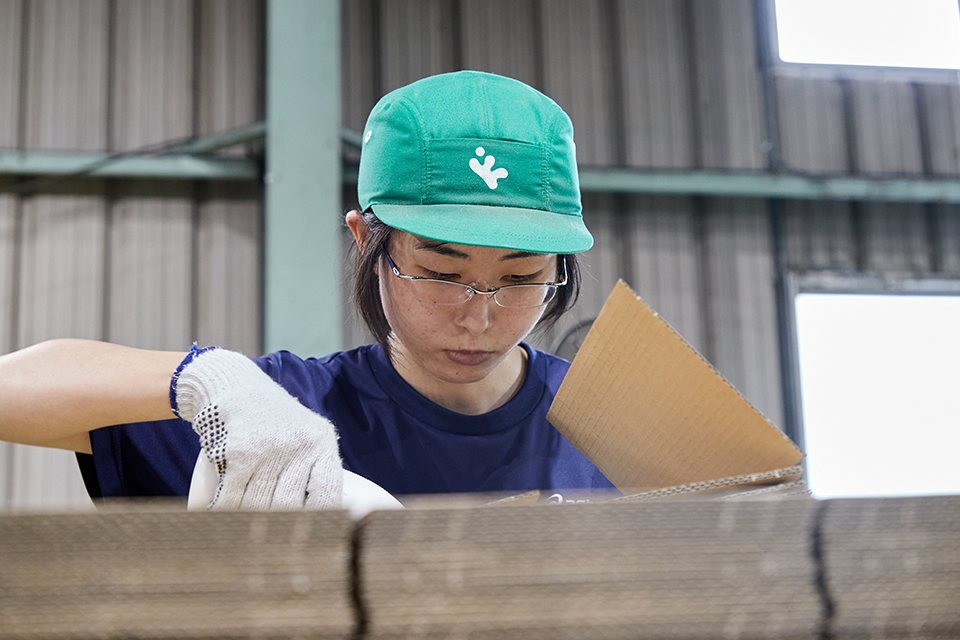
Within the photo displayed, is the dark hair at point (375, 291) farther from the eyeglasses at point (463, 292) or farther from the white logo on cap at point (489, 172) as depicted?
the white logo on cap at point (489, 172)

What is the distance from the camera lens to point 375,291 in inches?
43.6

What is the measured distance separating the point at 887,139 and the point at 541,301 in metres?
4.15

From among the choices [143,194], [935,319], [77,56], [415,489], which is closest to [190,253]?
[143,194]

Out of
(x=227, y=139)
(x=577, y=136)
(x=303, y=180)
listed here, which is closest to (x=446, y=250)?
(x=303, y=180)

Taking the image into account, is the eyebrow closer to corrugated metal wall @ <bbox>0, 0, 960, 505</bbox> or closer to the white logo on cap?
the white logo on cap

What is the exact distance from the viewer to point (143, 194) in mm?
3750

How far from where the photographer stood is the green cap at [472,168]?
33.2 inches

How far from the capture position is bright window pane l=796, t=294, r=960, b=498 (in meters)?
3.91

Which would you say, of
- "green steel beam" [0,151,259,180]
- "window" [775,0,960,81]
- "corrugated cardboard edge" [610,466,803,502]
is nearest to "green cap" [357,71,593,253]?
"corrugated cardboard edge" [610,466,803,502]

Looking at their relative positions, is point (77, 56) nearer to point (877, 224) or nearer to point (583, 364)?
point (583, 364)

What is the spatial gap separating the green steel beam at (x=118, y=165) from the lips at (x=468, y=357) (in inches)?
118

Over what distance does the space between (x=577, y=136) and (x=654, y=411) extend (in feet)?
11.6

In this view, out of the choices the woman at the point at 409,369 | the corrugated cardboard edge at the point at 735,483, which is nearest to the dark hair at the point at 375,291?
the woman at the point at 409,369

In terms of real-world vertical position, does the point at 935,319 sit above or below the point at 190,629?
above
